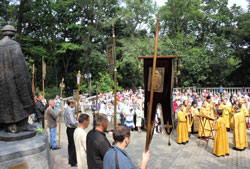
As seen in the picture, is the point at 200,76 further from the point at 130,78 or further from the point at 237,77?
the point at 130,78

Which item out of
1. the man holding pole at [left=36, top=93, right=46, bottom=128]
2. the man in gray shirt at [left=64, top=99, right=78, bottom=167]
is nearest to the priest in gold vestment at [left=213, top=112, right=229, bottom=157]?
the man in gray shirt at [left=64, top=99, right=78, bottom=167]

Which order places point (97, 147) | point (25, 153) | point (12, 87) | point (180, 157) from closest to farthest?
point (97, 147) < point (25, 153) < point (12, 87) < point (180, 157)

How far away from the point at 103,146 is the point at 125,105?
31.2 feet

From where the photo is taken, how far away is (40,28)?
89.4 ft

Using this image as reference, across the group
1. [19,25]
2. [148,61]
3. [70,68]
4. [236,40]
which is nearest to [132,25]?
[70,68]

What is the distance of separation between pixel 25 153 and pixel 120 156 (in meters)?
2.46

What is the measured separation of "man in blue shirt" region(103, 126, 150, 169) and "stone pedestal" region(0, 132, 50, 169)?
2.23 meters

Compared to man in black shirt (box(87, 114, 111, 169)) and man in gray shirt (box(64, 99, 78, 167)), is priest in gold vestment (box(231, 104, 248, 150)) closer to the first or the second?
man in gray shirt (box(64, 99, 78, 167))

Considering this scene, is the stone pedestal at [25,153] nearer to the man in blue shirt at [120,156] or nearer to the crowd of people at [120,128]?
the crowd of people at [120,128]

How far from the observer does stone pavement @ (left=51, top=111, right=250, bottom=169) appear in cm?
741

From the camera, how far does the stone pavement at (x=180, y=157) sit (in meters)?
7.41

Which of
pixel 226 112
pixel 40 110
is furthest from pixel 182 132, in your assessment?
pixel 40 110

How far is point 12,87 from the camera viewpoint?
4520mm

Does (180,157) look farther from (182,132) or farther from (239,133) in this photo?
(239,133)
